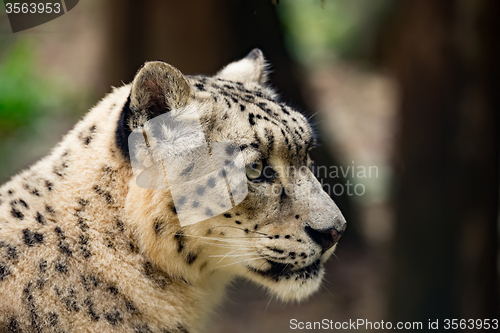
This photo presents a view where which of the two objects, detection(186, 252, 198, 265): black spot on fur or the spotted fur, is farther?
detection(186, 252, 198, 265): black spot on fur

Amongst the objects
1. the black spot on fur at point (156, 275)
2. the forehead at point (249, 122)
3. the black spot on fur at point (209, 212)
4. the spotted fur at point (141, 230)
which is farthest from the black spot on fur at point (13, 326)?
the forehead at point (249, 122)

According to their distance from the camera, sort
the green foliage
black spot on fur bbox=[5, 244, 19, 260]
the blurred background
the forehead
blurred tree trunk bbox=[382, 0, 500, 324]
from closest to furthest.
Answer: black spot on fur bbox=[5, 244, 19, 260] < the forehead < the green foliage < the blurred background < blurred tree trunk bbox=[382, 0, 500, 324]

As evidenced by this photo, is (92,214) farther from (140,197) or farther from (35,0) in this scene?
(35,0)

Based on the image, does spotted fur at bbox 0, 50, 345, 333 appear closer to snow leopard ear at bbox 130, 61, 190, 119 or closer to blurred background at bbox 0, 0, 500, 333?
snow leopard ear at bbox 130, 61, 190, 119

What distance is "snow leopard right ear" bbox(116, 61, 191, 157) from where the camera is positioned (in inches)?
82.7

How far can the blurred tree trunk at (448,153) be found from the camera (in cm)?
412

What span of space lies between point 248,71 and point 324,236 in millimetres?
1429

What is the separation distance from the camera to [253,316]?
6.57 metres

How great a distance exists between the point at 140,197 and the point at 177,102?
0.53 meters

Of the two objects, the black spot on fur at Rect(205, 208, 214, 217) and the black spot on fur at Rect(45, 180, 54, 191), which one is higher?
the black spot on fur at Rect(45, 180, 54, 191)

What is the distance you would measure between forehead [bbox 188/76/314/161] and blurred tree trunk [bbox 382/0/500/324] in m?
2.23

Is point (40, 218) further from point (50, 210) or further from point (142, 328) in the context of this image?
point (142, 328)

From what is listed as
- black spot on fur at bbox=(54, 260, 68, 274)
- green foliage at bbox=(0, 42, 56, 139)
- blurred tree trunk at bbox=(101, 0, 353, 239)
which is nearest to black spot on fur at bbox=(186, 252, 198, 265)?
black spot on fur at bbox=(54, 260, 68, 274)

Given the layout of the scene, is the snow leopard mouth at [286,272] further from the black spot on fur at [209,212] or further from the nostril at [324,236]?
the black spot on fur at [209,212]
